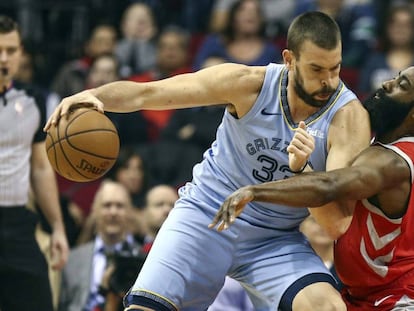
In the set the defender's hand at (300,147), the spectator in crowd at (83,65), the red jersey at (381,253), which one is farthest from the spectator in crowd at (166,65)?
the defender's hand at (300,147)

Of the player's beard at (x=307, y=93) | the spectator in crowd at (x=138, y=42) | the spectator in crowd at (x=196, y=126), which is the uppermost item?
the player's beard at (x=307, y=93)

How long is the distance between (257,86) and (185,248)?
901mm

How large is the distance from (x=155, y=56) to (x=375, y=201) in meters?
6.03

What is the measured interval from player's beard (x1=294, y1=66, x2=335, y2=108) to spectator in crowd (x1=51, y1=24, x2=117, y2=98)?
5429mm

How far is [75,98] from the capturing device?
17.2ft

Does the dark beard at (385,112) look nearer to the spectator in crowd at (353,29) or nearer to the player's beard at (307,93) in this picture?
the player's beard at (307,93)

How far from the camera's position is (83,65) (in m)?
11.0

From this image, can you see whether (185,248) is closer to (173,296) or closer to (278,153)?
(173,296)

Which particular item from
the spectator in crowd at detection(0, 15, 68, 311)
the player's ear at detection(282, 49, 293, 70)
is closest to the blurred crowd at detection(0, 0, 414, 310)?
the spectator in crowd at detection(0, 15, 68, 311)

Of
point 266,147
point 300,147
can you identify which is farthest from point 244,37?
point 300,147

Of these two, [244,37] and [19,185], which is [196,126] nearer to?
[244,37]

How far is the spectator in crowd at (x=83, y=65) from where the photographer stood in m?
10.6

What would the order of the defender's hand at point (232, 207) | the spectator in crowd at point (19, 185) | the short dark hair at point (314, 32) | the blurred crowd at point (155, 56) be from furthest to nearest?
the blurred crowd at point (155, 56)
the spectator in crowd at point (19, 185)
the short dark hair at point (314, 32)
the defender's hand at point (232, 207)

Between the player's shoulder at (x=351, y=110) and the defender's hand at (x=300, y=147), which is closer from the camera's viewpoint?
the defender's hand at (x=300, y=147)
